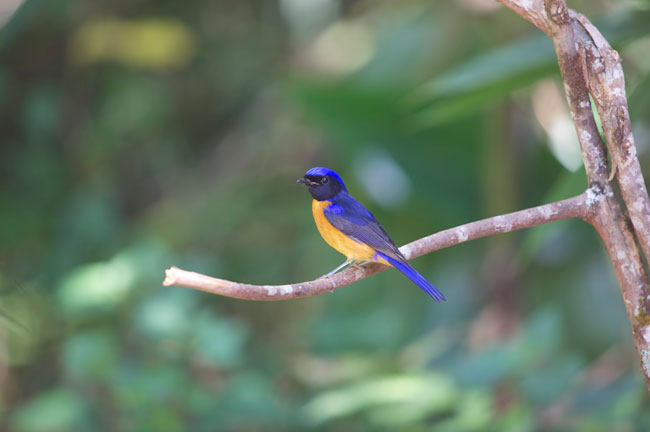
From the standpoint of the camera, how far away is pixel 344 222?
2682 mm

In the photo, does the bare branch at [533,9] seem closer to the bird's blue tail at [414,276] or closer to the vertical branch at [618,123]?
the vertical branch at [618,123]

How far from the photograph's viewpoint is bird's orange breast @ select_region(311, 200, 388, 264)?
260cm

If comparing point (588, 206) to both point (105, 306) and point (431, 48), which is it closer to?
point (105, 306)

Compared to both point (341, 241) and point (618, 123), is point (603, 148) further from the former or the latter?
point (341, 241)

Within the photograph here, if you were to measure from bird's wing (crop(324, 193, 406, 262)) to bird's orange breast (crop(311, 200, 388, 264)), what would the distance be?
16 mm

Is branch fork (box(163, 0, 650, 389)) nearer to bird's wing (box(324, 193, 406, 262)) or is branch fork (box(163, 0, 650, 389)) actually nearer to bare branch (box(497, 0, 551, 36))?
bare branch (box(497, 0, 551, 36))

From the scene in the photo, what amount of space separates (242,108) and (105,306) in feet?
10.5

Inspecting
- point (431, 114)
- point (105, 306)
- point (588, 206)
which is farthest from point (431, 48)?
point (588, 206)

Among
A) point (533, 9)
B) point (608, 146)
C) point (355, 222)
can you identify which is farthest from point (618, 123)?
point (355, 222)

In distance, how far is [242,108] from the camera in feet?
22.5

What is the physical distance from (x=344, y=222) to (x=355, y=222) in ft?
0.14

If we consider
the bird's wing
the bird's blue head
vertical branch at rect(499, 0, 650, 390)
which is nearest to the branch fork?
vertical branch at rect(499, 0, 650, 390)

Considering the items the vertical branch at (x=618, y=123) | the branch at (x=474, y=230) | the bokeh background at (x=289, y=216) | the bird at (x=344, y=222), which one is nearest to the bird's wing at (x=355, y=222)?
the bird at (x=344, y=222)

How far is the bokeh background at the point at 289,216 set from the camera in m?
3.69
